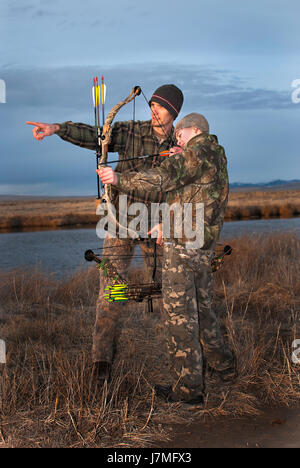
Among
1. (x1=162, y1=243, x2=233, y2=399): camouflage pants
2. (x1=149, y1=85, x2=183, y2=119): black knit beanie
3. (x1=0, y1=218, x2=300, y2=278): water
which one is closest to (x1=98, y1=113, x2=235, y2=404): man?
(x1=162, y1=243, x2=233, y2=399): camouflage pants

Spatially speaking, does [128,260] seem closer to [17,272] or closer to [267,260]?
[17,272]

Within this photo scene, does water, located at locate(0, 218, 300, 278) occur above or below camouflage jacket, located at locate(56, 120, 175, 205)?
below

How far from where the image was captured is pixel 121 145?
4.77 meters

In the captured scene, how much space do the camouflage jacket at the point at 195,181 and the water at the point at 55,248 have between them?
27.1 ft

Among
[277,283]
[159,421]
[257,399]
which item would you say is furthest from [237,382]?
[277,283]

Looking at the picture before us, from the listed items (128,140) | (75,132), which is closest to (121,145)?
(128,140)

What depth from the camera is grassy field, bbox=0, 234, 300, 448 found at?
3.60 meters

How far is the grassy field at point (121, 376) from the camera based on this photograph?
360cm

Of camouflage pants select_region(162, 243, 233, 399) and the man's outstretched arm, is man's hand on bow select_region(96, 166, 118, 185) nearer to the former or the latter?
camouflage pants select_region(162, 243, 233, 399)

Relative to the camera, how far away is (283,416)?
3957 millimetres

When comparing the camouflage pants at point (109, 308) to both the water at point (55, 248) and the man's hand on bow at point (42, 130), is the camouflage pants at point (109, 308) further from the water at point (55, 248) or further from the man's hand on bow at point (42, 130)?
the water at point (55, 248)

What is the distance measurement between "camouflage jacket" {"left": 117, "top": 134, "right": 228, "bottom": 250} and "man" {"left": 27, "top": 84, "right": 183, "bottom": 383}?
2.25 ft

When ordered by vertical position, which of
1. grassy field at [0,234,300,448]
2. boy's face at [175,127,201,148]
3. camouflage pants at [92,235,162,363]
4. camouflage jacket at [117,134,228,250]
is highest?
boy's face at [175,127,201,148]

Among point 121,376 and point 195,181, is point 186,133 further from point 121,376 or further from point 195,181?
point 121,376
